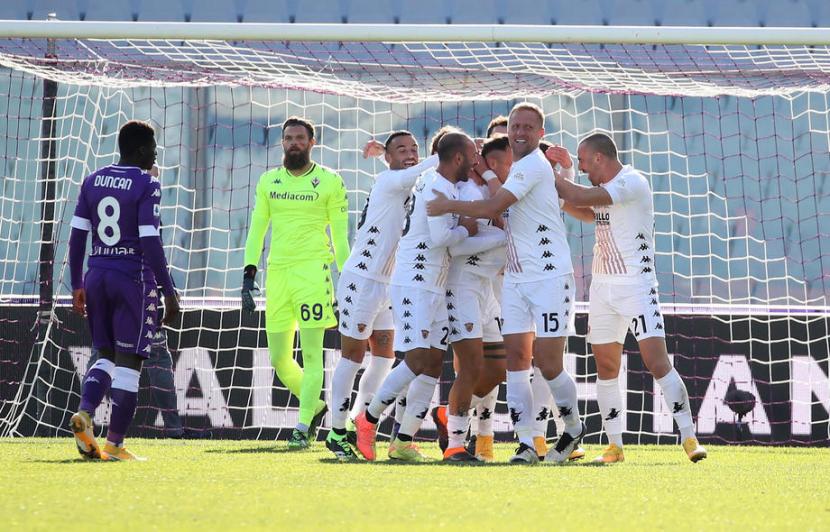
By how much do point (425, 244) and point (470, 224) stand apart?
1.06ft

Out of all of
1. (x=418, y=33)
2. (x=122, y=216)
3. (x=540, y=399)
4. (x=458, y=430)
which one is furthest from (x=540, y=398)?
(x=418, y=33)

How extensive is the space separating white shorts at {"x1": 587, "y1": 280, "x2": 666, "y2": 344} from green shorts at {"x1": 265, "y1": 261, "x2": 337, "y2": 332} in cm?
180

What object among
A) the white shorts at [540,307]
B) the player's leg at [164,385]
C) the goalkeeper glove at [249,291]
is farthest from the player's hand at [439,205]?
the player's leg at [164,385]

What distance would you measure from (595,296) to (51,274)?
4.81 meters

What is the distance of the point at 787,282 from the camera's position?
12359 millimetres

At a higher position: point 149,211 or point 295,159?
point 295,159

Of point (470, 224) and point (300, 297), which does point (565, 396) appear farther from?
point (300, 297)

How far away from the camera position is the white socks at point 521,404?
7266mm

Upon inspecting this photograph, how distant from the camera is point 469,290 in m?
7.59

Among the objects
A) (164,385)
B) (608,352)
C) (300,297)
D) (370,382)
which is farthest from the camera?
(164,385)

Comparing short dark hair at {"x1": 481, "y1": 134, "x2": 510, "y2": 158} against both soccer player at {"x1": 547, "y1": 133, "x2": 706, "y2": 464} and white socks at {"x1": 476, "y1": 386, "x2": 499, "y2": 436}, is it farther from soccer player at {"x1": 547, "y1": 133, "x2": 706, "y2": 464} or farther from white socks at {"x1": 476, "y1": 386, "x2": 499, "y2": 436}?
white socks at {"x1": 476, "y1": 386, "x2": 499, "y2": 436}

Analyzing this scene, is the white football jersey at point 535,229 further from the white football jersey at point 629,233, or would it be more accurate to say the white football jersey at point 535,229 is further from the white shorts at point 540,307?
the white football jersey at point 629,233

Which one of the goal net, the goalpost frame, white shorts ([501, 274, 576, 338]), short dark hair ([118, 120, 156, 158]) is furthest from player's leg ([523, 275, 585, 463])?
the goal net

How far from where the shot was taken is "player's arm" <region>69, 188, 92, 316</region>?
7.25m
